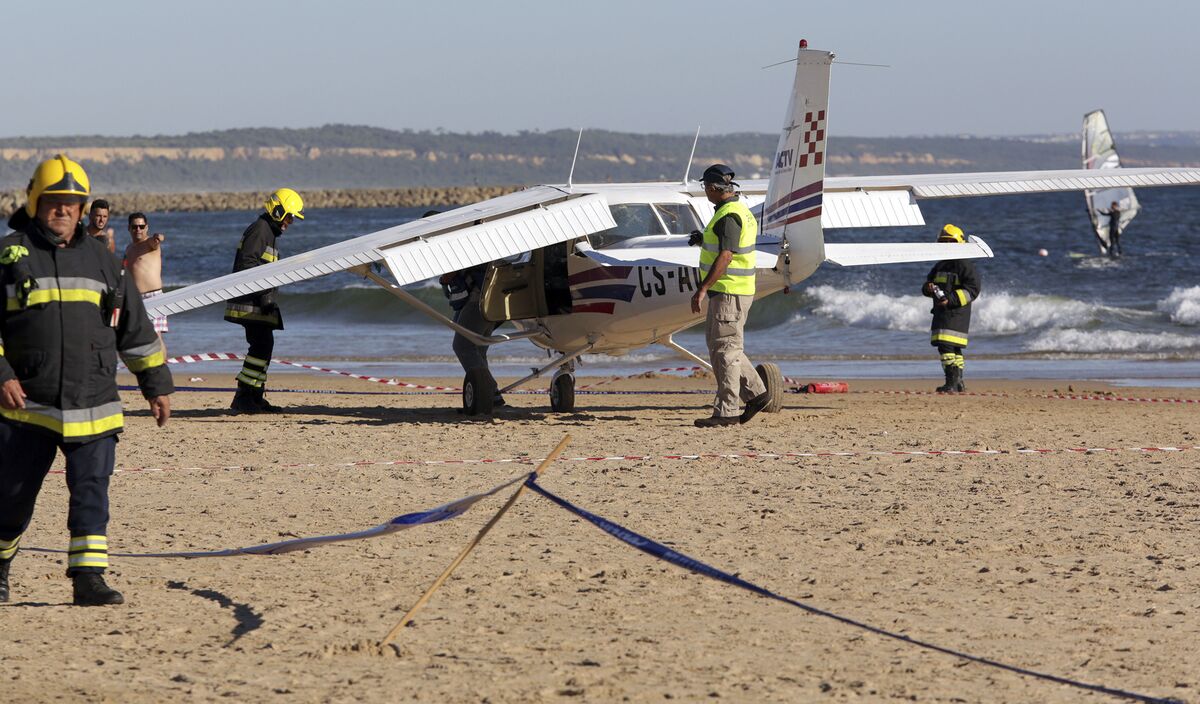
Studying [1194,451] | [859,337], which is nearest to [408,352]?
[859,337]

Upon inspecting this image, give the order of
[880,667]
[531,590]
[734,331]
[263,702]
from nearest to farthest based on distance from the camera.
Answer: [263,702], [880,667], [531,590], [734,331]

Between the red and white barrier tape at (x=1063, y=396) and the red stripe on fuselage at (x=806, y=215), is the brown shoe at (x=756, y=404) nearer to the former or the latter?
the red stripe on fuselage at (x=806, y=215)

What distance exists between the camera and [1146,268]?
43.2m

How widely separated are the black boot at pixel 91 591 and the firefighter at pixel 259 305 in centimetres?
739

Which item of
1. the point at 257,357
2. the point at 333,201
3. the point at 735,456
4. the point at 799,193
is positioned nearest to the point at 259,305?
the point at 257,357

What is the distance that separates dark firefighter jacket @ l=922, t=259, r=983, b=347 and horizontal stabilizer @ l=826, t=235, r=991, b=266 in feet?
4.98

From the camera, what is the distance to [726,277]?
12227 millimetres

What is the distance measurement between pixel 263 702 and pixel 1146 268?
41570 mm

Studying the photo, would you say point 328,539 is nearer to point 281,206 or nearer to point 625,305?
point 625,305

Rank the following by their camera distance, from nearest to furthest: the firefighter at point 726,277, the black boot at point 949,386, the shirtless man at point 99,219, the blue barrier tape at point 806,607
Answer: the blue barrier tape at point 806,607
the firefighter at point 726,277
the shirtless man at point 99,219
the black boot at point 949,386

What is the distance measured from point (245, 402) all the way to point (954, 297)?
733 centimetres

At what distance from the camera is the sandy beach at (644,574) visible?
5.53 metres

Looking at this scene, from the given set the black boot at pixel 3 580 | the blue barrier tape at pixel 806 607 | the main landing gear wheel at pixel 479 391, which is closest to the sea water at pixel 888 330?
the main landing gear wheel at pixel 479 391

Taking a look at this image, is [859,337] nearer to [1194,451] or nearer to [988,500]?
[1194,451]
